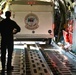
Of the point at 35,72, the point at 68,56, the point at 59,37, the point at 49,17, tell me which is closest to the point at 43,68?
the point at 35,72

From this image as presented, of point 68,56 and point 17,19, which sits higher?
point 17,19

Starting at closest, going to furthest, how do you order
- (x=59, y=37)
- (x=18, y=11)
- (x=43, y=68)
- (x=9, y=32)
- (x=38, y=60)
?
(x=9, y=32)
(x=43, y=68)
(x=38, y=60)
(x=18, y=11)
(x=59, y=37)

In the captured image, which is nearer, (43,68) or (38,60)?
(43,68)

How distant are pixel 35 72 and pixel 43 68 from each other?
0.93 metres

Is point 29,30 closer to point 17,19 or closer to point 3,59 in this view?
point 17,19

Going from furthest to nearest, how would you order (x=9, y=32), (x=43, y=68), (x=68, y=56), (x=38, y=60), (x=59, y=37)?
(x=59, y=37) → (x=68, y=56) → (x=38, y=60) → (x=43, y=68) → (x=9, y=32)

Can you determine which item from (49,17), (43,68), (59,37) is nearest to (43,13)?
(49,17)

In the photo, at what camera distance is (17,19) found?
2097 cm

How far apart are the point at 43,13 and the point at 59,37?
4656 millimetres

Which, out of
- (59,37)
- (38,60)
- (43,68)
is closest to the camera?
(43,68)

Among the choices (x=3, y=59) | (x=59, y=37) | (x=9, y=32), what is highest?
(x=9, y=32)

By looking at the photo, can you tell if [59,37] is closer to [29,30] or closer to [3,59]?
[29,30]

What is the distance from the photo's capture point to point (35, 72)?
12211 millimetres

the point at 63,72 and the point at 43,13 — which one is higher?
the point at 43,13
